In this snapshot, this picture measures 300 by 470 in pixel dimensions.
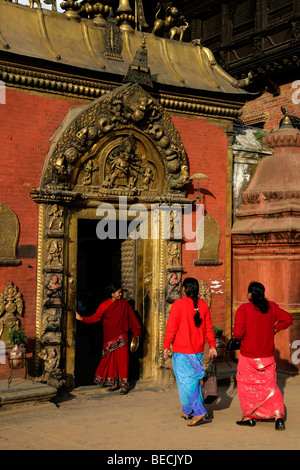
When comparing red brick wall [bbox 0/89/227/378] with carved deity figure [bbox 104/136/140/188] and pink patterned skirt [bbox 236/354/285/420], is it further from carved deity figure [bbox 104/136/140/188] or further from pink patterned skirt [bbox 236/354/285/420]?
pink patterned skirt [bbox 236/354/285/420]

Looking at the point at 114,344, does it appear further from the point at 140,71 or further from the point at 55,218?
the point at 140,71

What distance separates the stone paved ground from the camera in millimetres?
6285

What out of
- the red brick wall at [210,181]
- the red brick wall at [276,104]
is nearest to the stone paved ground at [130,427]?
the red brick wall at [210,181]

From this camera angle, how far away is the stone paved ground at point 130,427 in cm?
629

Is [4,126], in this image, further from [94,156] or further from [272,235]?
[272,235]

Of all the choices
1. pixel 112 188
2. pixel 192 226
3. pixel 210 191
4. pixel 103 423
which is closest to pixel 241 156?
pixel 210 191

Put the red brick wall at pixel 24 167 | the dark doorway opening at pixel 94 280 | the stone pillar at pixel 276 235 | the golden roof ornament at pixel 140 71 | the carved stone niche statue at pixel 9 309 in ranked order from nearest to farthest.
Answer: the carved stone niche statue at pixel 9 309, the red brick wall at pixel 24 167, the golden roof ornament at pixel 140 71, the stone pillar at pixel 276 235, the dark doorway opening at pixel 94 280

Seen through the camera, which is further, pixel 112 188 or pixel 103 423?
pixel 112 188

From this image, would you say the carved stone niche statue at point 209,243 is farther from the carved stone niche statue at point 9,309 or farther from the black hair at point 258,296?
the carved stone niche statue at point 9,309

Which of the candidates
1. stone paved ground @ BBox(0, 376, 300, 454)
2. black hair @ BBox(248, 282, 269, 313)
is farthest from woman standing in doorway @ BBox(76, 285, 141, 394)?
black hair @ BBox(248, 282, 269, 313)

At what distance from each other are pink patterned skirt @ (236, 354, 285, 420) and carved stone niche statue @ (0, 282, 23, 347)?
3.16 m

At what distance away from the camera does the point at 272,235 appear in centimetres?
1008

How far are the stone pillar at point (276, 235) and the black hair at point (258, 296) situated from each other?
2.79 m

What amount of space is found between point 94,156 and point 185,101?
2001 millimetres
